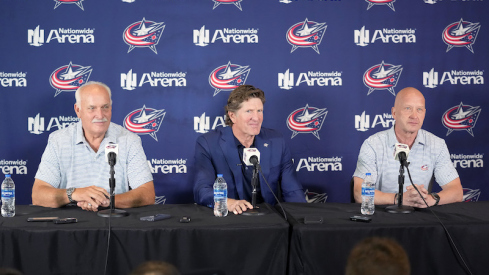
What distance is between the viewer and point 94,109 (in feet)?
10.3

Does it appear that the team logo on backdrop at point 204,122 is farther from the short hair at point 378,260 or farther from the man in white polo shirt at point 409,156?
the short hair at point 378,260

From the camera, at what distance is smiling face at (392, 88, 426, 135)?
134 inches

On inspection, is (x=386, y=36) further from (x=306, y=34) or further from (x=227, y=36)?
(x=227, y=36)

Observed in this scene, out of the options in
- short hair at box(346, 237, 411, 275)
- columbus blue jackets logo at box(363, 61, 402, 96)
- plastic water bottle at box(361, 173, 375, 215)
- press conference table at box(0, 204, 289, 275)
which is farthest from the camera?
columbus blue jackets logo at box(363, 61, 402, 96)

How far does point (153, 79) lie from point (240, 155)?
1351 millimetres

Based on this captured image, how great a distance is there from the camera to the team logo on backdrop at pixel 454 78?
4434 mm

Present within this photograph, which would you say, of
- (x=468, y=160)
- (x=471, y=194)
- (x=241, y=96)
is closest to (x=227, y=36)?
(x=241, y=96)

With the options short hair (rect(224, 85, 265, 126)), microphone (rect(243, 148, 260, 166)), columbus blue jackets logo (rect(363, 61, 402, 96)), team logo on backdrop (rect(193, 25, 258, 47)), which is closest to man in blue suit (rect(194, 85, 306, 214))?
short hair (rect(224, 85, 265, 126))

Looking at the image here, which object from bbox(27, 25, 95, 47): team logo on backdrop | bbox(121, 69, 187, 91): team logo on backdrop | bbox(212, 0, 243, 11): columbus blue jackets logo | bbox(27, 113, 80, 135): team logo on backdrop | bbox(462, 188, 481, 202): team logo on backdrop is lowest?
bbox(462, 188, 481, 202): team logo on backdrop

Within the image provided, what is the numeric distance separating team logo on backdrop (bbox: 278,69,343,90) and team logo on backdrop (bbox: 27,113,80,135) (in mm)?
1889

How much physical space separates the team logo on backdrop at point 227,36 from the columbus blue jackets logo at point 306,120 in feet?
2.53

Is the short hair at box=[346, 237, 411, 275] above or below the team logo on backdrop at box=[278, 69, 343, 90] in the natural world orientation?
below

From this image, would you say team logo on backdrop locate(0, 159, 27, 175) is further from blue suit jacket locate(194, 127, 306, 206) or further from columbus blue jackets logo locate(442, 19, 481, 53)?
columbus blue jackets logo locate(442, 19, 481, 53)

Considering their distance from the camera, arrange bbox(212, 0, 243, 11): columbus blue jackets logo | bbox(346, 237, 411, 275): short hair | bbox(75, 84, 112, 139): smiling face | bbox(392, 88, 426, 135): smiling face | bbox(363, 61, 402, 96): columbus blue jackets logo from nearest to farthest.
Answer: bbox(346, 237, 411, 275): short hair
bbox(75, 84, 112, 139): smiling face
bbox(392, 88, 426, 135): smiling face
bbox(212, 0, 243, 11): columbus blue jackets logo
bbox(363, 61, 402, 96): columbus blue jackets logo
